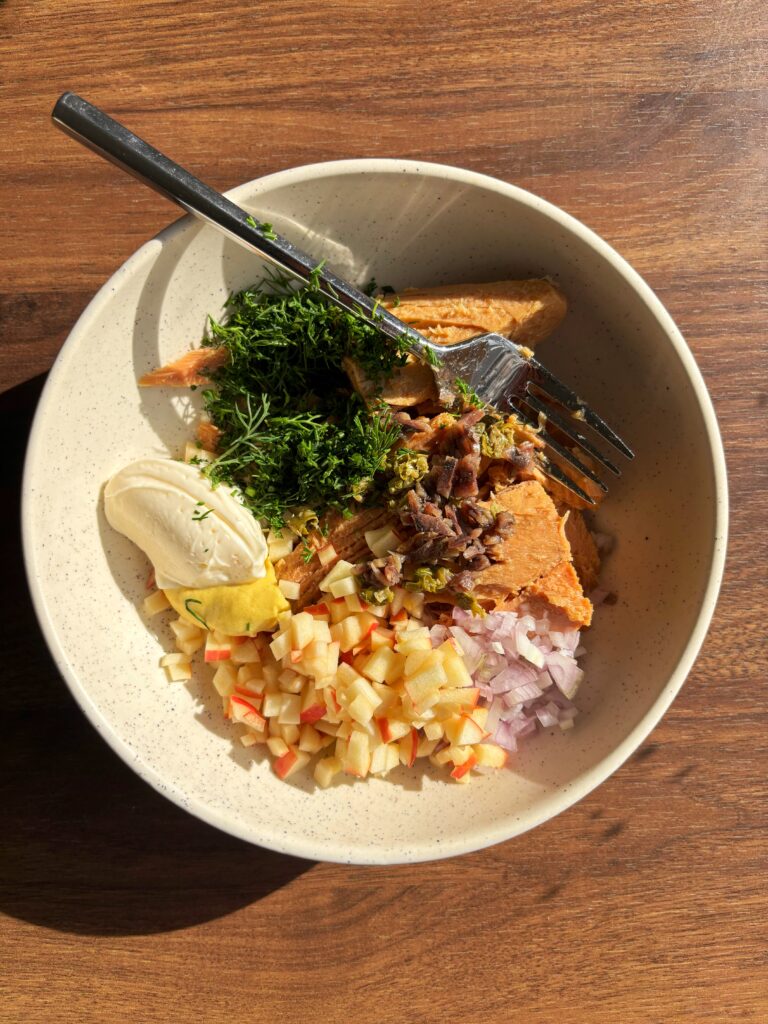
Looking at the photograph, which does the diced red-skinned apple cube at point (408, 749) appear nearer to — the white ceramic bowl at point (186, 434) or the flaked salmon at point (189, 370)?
the white ceramic bowl at point (186, 434)

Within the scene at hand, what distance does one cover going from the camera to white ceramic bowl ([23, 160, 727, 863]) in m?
1.93

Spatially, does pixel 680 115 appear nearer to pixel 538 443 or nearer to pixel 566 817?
pixel 538 443

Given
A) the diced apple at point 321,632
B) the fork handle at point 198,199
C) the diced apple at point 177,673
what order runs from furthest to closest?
the diced apple at point 177,673 → the diced apple at point 321,632 → the fork handle at point 198,199

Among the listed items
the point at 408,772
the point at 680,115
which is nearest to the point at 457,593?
the point at 408,772

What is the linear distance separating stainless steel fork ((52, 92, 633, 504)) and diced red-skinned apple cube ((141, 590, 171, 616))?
0.91 m

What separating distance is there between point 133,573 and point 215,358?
24.4 inches

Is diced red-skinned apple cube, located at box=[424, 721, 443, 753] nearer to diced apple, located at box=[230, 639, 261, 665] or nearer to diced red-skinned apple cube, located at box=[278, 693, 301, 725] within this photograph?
diced red-skinned apple cube, located at box=[278, 693, 301, 725]

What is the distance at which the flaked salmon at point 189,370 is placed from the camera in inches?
82.6

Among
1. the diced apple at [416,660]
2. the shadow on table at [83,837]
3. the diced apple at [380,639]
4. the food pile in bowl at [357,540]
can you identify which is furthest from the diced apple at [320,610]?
the shadow on table at [83,837]

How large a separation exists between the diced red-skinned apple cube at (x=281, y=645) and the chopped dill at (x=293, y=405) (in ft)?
0.96

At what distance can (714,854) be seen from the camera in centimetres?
244

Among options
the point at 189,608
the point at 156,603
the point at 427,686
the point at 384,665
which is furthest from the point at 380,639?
the point at 156,603

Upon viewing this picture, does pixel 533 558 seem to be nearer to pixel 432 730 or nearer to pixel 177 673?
pixel 432 730

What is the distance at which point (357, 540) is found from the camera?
2.16 meters
